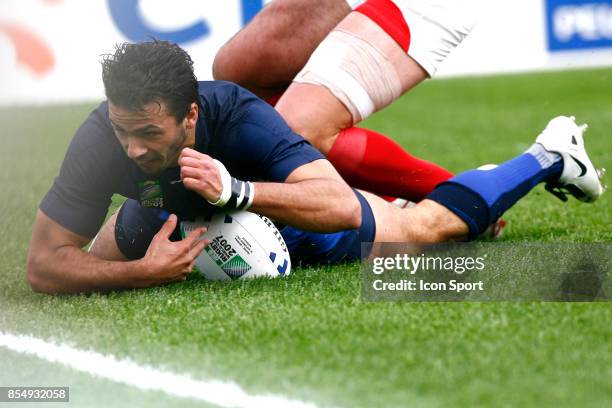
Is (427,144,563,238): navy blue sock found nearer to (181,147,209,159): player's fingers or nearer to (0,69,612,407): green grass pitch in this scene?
(0,69,612,407): green grass pitch

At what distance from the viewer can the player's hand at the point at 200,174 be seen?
12.0 feet

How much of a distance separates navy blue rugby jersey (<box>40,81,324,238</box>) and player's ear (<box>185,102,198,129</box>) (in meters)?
0.06

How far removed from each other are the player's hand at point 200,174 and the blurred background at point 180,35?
267 inches

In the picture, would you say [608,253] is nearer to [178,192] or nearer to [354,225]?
[354,225]

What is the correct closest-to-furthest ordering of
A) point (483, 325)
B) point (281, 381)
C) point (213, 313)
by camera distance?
1. point (281, 381)
2. point (483, 325)
3. point (213, 313)

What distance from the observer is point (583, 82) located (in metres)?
12.3

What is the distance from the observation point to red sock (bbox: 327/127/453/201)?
475cm

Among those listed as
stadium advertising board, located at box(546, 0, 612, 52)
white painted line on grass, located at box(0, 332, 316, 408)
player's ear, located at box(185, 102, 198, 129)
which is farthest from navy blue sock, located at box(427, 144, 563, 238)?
stadium advertising board, located at box(546, 0, 612, 52)

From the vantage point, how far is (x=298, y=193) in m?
3.82

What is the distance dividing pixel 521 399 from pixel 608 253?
179cm

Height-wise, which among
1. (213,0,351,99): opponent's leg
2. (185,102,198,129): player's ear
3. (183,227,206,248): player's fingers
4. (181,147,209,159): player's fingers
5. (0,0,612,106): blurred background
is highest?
(185,102,198,129): player's ear

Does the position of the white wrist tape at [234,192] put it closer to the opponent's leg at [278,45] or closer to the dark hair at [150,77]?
the dark hair at [150,77]

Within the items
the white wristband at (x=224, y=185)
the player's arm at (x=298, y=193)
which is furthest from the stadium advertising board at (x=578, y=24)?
the white wristband at (x=224, y=185)

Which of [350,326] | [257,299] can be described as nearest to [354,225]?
[257,299]
